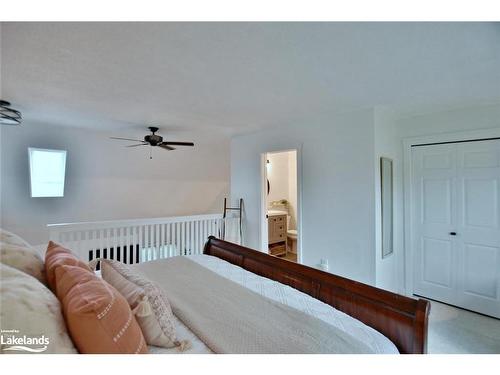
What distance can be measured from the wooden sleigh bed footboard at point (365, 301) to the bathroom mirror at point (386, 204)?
5.63 feet

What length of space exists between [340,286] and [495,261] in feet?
8.15

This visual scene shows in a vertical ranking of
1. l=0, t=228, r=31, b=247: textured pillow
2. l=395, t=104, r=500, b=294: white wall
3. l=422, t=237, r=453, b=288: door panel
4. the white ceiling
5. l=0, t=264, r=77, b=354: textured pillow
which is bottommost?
l=422, t=237, r=453, b=288: door panel

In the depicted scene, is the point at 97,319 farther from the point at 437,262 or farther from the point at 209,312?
the point at 437,262

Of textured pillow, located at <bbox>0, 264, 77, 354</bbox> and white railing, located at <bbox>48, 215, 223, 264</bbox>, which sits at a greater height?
textured pillow, located at <bbox>0, 264, 77, 354</bbox>

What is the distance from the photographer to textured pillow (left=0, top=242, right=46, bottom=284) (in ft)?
3.25

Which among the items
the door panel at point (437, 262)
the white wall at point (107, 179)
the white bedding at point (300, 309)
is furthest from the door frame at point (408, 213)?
the white wall at point (107, 179)

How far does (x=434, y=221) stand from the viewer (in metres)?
3.11

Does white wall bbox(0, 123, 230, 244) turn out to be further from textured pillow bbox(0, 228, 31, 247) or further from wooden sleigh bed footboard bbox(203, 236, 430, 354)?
textured pillow bbox(0, 228, 31, 247)

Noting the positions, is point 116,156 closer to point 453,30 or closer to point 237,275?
point 237,275

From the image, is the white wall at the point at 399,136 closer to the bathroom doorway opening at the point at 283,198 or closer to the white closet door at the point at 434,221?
the white closet door at the point at 434,221

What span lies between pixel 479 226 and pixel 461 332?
1.17m

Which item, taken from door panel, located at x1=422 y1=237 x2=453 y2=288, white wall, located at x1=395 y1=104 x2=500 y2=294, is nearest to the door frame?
white wall, located at x1=395 y1=104 x2=500 y2=294

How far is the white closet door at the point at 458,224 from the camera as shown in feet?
8.87

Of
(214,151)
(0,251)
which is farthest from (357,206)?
(214,151)
